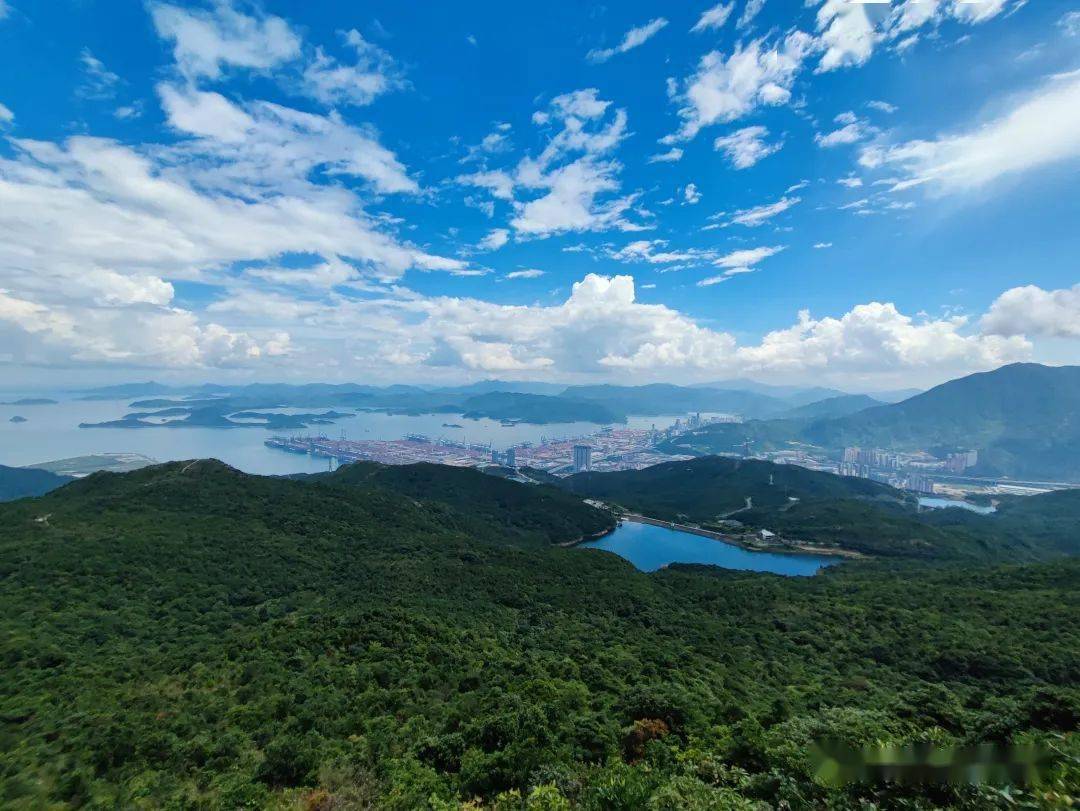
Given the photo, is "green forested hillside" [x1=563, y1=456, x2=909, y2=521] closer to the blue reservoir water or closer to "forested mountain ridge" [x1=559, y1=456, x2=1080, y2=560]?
"forested mountain ridge" [x1=559, y1=456, x2=1080, y2=560]

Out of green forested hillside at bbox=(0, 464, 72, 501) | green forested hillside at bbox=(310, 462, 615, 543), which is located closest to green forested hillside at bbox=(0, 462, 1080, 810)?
green forested hillside at bbox=(310, 462, 615, 543)

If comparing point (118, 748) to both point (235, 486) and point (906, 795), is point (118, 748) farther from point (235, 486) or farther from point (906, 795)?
point (235, 486)

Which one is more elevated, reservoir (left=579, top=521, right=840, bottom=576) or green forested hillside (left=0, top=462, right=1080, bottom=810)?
green forested hillside (left=0, top=462, right=1080, bottom=810)

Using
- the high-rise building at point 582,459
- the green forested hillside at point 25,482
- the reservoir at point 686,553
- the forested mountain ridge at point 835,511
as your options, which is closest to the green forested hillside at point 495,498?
the reservoir at point 686,553

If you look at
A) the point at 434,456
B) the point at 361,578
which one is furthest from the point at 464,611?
the point at 434,456

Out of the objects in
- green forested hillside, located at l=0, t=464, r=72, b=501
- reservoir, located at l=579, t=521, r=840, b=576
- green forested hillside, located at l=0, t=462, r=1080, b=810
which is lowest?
reservoir, located at l=579, t=521, r=840, b=576

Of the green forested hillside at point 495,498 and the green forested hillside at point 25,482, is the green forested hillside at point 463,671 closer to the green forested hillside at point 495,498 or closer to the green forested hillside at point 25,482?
the green forested hillside at point 495,498
